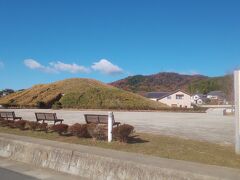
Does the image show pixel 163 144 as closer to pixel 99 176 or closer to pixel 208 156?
pixel 208 156

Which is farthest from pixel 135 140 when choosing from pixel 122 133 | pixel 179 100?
pixel 179 100

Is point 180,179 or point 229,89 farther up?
point 229,89

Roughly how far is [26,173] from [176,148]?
4.12 m

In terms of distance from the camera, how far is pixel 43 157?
1032 cm

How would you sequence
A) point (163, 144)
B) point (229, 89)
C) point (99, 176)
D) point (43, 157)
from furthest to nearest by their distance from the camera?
point (229, 89) → point (163, 144) → point (43, 157) → point (99, 176)

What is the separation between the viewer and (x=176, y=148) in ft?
34.9

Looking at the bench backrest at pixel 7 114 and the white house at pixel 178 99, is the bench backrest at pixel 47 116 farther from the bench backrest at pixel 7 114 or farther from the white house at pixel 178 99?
the white house at pixel 178 99

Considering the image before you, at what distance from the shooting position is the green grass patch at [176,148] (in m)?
8.98

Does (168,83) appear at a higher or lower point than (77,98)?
higher

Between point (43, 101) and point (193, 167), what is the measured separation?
53.0 meters

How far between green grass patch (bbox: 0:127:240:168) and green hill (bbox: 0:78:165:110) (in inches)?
1558

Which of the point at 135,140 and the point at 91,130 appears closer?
the point at 135,140

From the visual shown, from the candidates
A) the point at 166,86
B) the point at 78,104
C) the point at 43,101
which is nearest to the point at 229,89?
the point at 78,104

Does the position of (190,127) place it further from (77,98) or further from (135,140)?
(77,98)
